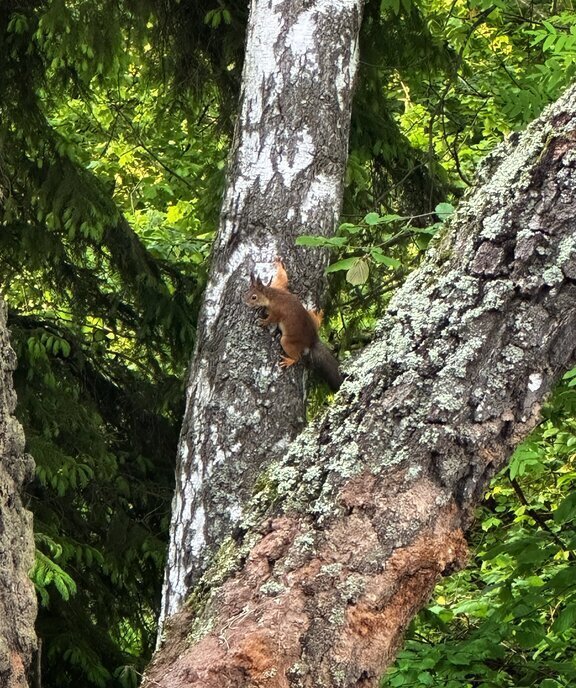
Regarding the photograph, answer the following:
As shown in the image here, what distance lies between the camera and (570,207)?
5.40ft

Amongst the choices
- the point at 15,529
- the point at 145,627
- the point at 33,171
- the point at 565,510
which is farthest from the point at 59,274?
the point at 15,529

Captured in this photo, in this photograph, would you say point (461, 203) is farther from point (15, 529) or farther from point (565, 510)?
point (565, 510)

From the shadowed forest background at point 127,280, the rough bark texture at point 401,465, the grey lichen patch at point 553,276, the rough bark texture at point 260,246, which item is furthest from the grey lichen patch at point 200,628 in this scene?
the shadowed forest background at point 127,280

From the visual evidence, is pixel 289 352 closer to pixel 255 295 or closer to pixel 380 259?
pixel 255 295

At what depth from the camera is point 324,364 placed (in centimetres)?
358

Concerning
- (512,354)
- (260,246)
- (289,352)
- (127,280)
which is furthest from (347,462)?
(127,280)

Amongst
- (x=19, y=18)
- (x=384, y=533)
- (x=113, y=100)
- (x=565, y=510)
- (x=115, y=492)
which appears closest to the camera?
(x=384, y=533)

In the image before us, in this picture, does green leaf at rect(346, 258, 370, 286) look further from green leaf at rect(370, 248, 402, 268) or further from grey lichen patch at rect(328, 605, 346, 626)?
grey lichen patch at rect(328, 605, 346, 626)

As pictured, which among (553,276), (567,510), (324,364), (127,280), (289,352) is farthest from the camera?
(127,280)

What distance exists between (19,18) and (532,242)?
3.97 m

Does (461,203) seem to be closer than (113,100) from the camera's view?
Yes

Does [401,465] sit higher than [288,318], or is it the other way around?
[288,318]

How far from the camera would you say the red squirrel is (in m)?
3.18

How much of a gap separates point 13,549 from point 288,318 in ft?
5.40
